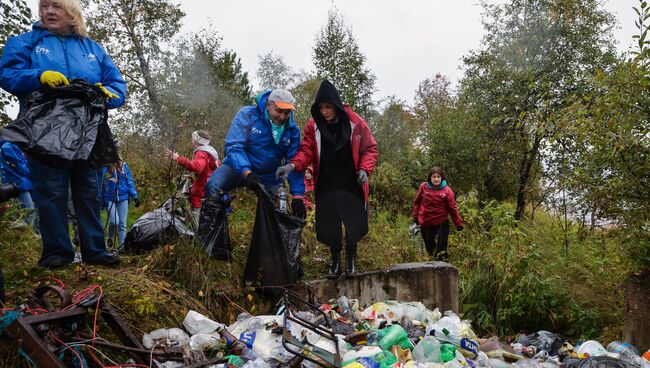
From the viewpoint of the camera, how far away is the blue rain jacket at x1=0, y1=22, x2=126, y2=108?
9.85ft

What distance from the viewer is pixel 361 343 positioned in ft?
10.9

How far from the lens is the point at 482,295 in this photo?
5.59 metres

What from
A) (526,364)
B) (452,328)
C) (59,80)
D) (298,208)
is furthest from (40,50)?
(526,364)

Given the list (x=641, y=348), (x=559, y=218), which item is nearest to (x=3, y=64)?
(x=641, y=348)

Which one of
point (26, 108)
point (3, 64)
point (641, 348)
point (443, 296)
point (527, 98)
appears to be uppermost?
point (527, 98)

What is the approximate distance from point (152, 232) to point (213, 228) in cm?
54

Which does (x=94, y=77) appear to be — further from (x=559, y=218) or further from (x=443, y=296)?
(x=559, y=218)

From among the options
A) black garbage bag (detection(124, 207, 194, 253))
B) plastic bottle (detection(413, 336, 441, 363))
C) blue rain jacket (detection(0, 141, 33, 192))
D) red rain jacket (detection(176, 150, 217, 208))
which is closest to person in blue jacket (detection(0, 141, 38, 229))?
blue rain jacket (detection(0, 141, 33, 192))

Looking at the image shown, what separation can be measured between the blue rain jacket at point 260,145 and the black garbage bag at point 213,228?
0.35m

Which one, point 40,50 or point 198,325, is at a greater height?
point 40,50

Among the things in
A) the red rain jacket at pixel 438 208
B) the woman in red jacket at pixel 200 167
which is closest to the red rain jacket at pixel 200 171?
the woman in red jacket at pixel 200 167

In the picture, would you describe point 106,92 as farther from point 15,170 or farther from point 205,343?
point 15,170

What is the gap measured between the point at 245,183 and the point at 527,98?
9499 mm

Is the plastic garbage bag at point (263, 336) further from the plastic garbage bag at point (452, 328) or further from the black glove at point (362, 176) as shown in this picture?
the black glove at point (362, 176)
